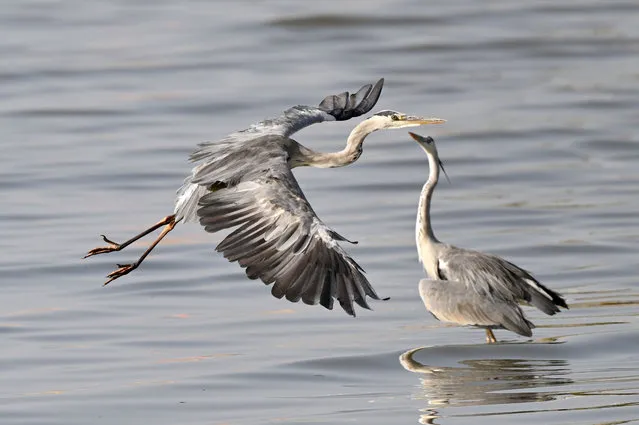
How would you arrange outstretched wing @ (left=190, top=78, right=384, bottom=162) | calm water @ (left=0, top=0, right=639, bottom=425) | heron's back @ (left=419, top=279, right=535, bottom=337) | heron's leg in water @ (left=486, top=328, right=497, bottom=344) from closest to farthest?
calm water @ (left=0, top=0, right=639, bottom=425) < heron's back @ (left=419, top=279, right=535, bottom=337) < heron's leg in water @ (left=486, top=328, right=497, bottom=344) < outstretched wing @ (left=190, top=78, right=384, bottom=162)

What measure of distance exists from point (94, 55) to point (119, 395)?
1536 cm

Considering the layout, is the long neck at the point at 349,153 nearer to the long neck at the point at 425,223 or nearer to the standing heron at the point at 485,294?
the long neck at the point at 425,223

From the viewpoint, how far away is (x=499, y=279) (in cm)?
990

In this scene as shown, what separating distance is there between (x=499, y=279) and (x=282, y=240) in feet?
6.39

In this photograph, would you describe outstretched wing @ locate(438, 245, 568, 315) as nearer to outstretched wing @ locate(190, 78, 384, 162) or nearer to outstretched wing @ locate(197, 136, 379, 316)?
outstretched wing @ locate(190, 78, 384, 162)

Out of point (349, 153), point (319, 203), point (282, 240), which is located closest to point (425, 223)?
point (349, 153)

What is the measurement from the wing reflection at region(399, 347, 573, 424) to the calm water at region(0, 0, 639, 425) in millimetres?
24

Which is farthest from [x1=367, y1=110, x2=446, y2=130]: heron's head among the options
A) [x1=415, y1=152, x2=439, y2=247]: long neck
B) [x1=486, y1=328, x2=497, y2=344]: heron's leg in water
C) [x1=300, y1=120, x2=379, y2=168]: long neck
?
[x1=486, y1=328, x2=497, y2=344]: heron's leg in water

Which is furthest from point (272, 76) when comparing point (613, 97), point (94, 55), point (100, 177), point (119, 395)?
point (119, 395)

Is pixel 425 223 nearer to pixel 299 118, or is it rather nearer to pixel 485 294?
pixel 485 294

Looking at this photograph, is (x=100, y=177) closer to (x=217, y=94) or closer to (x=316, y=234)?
(x=217, y=94)

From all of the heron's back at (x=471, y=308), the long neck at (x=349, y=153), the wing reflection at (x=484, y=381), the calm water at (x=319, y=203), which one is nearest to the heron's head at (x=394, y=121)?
the long neck at (x=349, y=153)

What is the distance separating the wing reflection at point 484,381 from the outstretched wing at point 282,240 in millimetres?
828

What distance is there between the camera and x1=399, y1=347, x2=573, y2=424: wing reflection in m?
8.44
